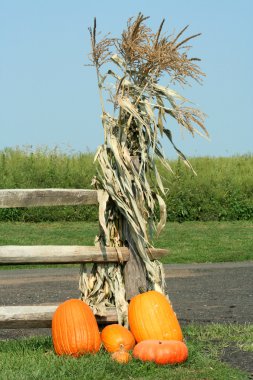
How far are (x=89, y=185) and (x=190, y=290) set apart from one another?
36.3 feet

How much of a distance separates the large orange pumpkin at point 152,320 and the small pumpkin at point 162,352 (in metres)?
0.21

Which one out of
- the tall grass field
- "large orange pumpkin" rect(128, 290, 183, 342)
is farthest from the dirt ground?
the tall grass field

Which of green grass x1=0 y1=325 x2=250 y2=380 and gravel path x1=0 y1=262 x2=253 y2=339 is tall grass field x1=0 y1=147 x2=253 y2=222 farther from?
green grass x1=0 y1=325 x2=250 y2=380

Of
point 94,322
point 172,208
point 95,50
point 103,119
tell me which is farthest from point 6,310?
point 172,208

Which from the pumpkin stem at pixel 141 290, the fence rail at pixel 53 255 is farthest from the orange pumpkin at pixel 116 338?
the fence rail at pixel 53 255

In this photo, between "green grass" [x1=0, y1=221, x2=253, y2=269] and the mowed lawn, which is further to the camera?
"green grass" [x1=0, y1=221, x2=253, y2=269]

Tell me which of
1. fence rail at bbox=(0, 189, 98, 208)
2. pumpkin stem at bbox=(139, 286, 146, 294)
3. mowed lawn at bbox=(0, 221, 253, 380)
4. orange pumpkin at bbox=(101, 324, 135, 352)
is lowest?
mowed lawn at bbox=(0, 221, 253, 380)

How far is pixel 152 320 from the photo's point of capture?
20.5 feet

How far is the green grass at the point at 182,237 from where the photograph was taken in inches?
609

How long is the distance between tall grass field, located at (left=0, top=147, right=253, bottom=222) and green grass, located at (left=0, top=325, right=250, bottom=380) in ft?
49.1

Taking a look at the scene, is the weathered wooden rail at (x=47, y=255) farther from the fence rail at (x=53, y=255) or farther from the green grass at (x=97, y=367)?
the green grass at (x=97, y=367)

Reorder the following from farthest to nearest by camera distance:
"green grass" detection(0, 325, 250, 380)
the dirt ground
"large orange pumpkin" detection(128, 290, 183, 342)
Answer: the dirt ground, "large orange pumpkin" detection(128, 290, 183, 342), "green grass" detection(0, 325, 250, 380)

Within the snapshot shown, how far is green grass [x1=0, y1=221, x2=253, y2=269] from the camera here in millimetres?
15477

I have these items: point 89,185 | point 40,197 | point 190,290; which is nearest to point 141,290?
point 40,197
